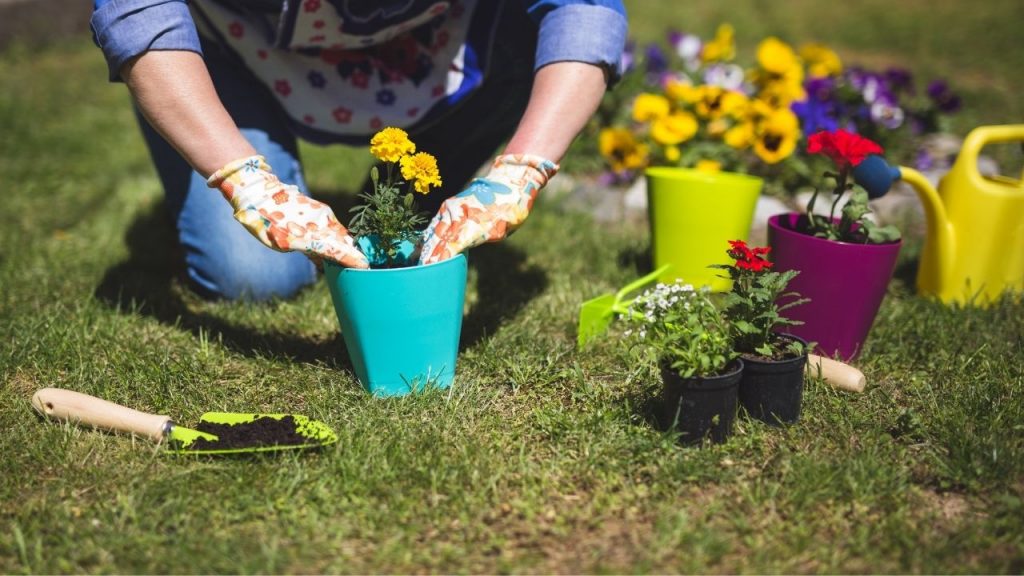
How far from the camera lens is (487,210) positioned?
1.62 meters

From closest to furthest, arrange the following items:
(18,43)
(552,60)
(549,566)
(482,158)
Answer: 1. (549,566)
2. (552,60)
3. (482,158)
4. (18,43)

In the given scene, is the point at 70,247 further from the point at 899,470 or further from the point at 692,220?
the point at 899,470

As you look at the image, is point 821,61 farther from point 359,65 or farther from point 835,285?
point 359,65

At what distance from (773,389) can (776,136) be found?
4.31ft

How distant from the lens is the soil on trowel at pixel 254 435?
148 cm

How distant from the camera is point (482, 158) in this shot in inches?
100

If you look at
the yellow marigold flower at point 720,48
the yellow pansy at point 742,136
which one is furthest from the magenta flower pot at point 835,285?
the yellow marigold flower at point 720,48

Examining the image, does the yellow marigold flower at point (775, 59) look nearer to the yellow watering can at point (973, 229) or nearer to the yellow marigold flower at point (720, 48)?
the yellow marigold flower at point (720, 48)

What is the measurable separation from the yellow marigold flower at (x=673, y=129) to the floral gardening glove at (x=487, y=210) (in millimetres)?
1190

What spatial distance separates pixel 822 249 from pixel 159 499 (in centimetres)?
138

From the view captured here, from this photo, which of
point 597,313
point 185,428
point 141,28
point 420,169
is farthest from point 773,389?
point 141,28

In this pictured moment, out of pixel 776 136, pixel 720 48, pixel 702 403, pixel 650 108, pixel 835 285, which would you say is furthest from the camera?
pixel 720 48

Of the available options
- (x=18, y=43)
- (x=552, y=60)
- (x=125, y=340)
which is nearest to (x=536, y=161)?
(x=552, y=60)

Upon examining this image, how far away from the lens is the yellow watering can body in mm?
2088
